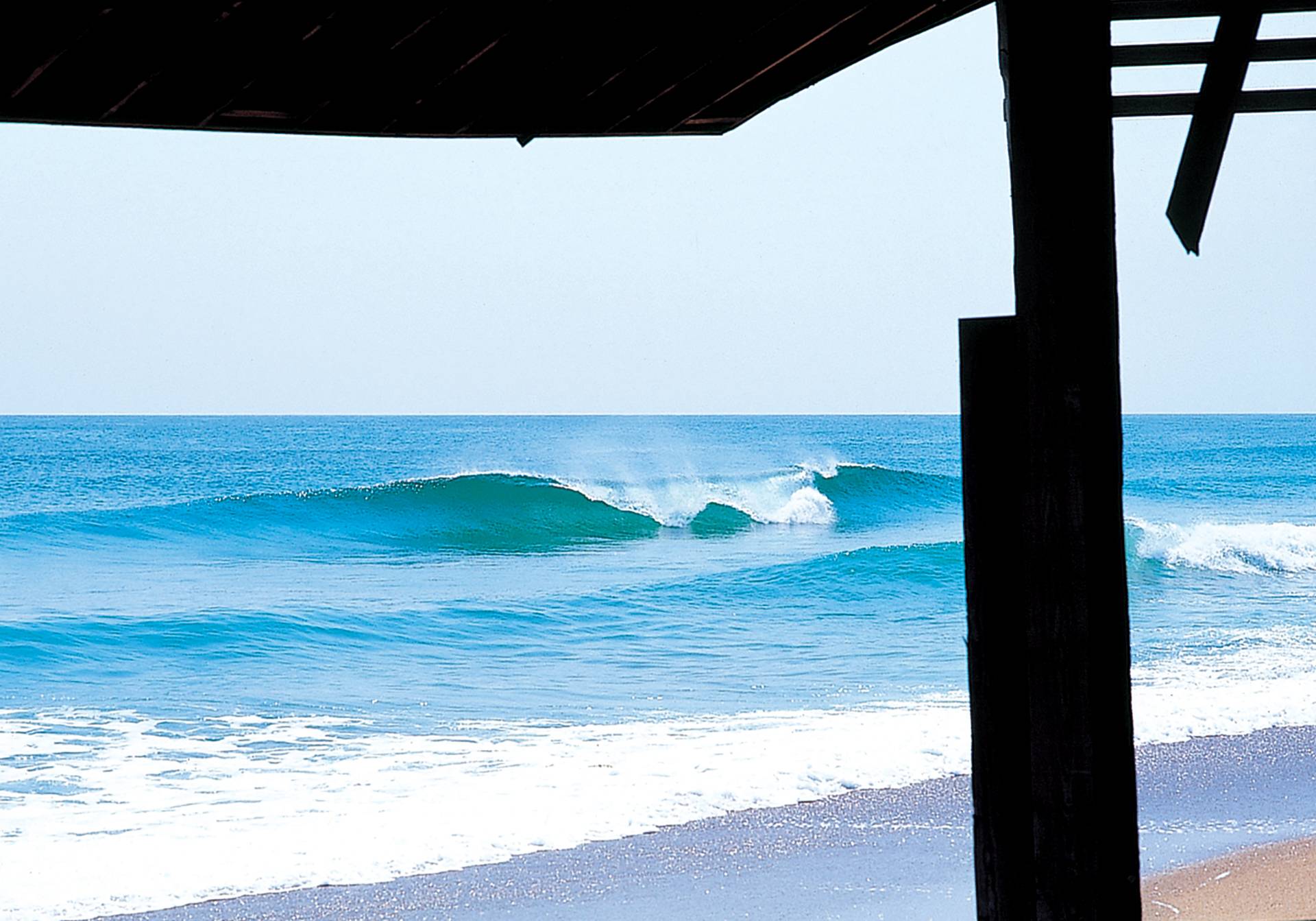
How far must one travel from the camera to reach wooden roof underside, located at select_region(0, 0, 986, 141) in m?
1.86

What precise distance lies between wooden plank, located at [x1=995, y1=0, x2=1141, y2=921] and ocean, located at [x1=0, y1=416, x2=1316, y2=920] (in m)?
3.53

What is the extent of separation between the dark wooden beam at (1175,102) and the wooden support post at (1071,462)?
33 cm

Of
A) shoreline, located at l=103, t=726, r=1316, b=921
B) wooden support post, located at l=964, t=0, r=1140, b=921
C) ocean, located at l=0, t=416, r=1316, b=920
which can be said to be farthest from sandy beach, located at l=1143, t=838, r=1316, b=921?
wooden support post, located at l=964, t=0, r=1140, b=921

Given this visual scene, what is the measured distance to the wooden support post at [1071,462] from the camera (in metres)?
1.51

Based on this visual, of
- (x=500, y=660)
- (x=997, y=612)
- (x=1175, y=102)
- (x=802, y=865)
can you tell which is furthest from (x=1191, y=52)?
(x=500, y=660)

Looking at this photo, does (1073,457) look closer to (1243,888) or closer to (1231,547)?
(1243,888)

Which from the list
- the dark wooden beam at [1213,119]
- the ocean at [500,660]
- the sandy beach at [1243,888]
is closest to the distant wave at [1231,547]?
the ocean at [500,660]

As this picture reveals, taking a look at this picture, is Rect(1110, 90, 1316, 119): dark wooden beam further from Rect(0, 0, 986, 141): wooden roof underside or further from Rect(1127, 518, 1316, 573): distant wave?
Rect(1127, 518, 1316, 573): distant wave

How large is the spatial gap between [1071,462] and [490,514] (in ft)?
67.9

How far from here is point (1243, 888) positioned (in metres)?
4.21

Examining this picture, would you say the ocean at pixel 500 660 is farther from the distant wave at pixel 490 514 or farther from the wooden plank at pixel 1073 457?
the wooden plank at pixel 1073 457

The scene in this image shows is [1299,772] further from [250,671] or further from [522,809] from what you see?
[250,671]

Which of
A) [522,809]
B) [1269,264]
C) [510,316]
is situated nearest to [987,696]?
[522,809]

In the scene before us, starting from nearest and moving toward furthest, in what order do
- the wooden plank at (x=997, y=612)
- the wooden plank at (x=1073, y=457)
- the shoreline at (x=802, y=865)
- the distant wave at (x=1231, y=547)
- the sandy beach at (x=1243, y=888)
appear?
the wooden plank at (x=1073, y=457)
the wooden plank at (x=997, y=612)
the sandy beach at (x=1243, y=888)
the shoreline at (x=802, y=865)
the distant wave at (x=1231, y=547)
